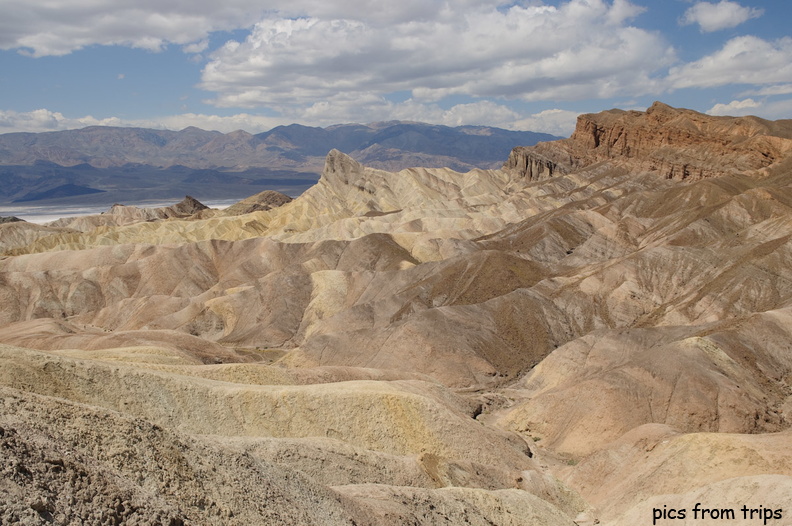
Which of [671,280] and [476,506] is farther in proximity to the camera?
[671,280]

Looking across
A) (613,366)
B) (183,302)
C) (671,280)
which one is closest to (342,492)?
(613,366)

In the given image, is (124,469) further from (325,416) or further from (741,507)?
(741,507)

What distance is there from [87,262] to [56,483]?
8780cm

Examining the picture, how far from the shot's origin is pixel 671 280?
61.8m

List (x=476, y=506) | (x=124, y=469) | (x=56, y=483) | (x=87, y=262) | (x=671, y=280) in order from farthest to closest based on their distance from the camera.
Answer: (x=87, y=262), (x=671, y=280), (x=476, y=506), (x=124, y=469), (x=56, y=483)

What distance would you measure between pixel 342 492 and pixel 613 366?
96.4 feet

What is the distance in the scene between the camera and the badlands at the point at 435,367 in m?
17.8

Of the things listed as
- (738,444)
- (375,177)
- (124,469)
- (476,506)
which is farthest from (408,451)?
(375,177)

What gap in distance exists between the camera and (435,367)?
50.8m

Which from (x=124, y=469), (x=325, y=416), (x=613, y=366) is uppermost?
(x=124, y=469)

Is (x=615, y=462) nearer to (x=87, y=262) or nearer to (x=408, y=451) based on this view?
(x=408, y=451)

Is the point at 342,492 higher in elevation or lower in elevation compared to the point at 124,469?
lower

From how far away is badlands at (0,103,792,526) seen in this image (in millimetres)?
17750

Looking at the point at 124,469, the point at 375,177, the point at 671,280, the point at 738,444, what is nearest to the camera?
the point at 124,469
